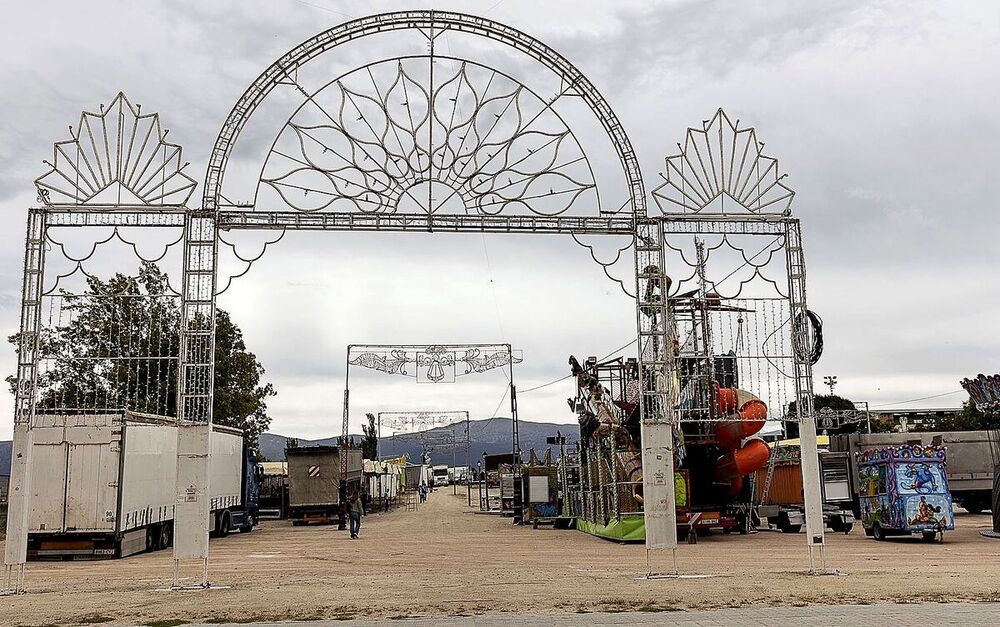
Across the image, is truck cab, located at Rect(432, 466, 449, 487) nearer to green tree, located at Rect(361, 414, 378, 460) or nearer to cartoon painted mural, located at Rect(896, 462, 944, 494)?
green tree, located at Rect(361, 414, 378, 460)

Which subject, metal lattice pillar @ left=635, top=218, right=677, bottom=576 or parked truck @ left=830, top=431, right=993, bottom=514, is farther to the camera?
parked truck @ left=830, top=431, right=993, bottom=514

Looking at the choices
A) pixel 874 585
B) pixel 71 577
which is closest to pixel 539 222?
pixel 874 585

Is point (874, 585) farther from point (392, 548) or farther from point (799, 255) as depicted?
point (392, 548)

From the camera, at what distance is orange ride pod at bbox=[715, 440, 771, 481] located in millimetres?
26328

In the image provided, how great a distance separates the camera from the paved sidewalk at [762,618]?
10406 mm

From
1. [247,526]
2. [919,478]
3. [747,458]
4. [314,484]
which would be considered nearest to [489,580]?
[747,458]

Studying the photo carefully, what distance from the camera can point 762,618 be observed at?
10.7m

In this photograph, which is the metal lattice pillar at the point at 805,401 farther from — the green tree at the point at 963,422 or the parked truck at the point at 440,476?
the parked truck at the point at 440,476

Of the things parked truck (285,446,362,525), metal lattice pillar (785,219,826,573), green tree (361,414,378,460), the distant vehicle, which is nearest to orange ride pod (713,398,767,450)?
metal lattice pillar (785,219,826,573)

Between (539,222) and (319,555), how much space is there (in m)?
12.5

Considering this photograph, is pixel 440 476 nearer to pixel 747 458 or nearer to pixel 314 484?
pixel 314 484

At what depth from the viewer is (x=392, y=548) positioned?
26.0 meters

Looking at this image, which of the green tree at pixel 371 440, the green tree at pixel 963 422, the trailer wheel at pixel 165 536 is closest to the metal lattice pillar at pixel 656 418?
the trailer wheel at pixel 165 536

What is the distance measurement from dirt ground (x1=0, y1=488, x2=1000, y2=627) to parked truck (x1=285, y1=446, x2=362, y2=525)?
48.0 ft
